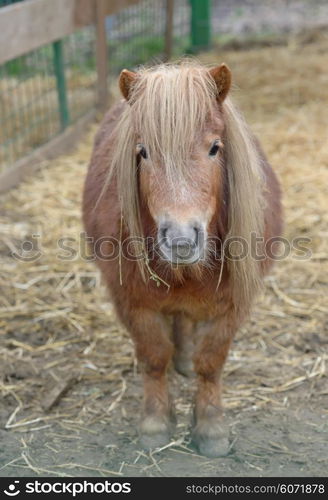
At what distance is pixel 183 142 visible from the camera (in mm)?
2445

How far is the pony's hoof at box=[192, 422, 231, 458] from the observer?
308cm

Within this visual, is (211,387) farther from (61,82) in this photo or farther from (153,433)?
(61,82)

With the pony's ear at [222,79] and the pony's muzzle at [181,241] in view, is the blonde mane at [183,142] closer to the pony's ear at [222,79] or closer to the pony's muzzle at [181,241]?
the pony's ear at [222,79]

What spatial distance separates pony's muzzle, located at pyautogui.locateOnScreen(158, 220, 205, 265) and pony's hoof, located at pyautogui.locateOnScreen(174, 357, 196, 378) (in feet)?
4.55

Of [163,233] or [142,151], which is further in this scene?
[142,151]

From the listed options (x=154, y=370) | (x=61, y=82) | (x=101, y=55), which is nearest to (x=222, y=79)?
(x=154, y=370)

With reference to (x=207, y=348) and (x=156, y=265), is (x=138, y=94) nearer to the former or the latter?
(x=156, y=265)

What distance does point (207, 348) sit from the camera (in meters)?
3.05

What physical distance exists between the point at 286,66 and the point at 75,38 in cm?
263

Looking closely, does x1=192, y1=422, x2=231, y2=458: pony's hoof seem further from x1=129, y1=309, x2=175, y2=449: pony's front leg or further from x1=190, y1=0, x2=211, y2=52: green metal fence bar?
x1=190, y1=0, x2=211, y2=52: green metal fence bar

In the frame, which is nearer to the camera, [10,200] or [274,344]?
[274,344]

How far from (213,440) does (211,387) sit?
0.75 ft

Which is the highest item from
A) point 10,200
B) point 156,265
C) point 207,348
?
point 156,265
